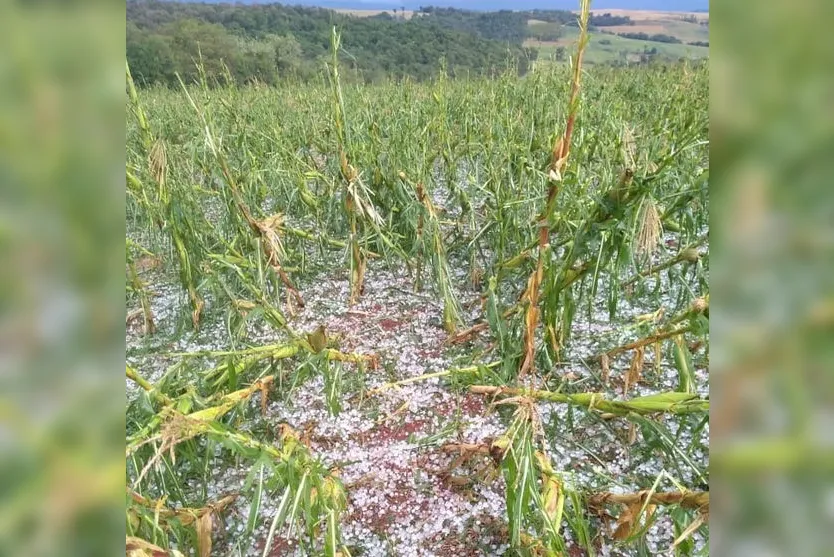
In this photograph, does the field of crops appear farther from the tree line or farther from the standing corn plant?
the tree line

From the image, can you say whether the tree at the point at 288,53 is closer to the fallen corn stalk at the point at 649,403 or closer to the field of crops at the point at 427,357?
the field of crops at the point at 427,357

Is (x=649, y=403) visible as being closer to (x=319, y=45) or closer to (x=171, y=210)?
(x=171, y=210)

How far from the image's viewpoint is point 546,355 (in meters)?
1.22

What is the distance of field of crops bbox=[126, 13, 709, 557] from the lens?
0.76 m

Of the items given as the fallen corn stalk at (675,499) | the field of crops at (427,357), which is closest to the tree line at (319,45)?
the field of crops at (427,357)

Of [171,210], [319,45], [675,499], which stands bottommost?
[675,499]

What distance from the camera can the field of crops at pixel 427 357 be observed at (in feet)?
2.48

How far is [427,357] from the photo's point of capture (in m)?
1.42

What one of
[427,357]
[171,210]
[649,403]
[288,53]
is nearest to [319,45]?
[288,53]

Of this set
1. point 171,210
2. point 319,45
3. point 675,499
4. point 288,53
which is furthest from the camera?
point 288,53

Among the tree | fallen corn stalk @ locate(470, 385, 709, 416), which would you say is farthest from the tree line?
fallen corn stalk @ locate(470, 385, 709, 416)
